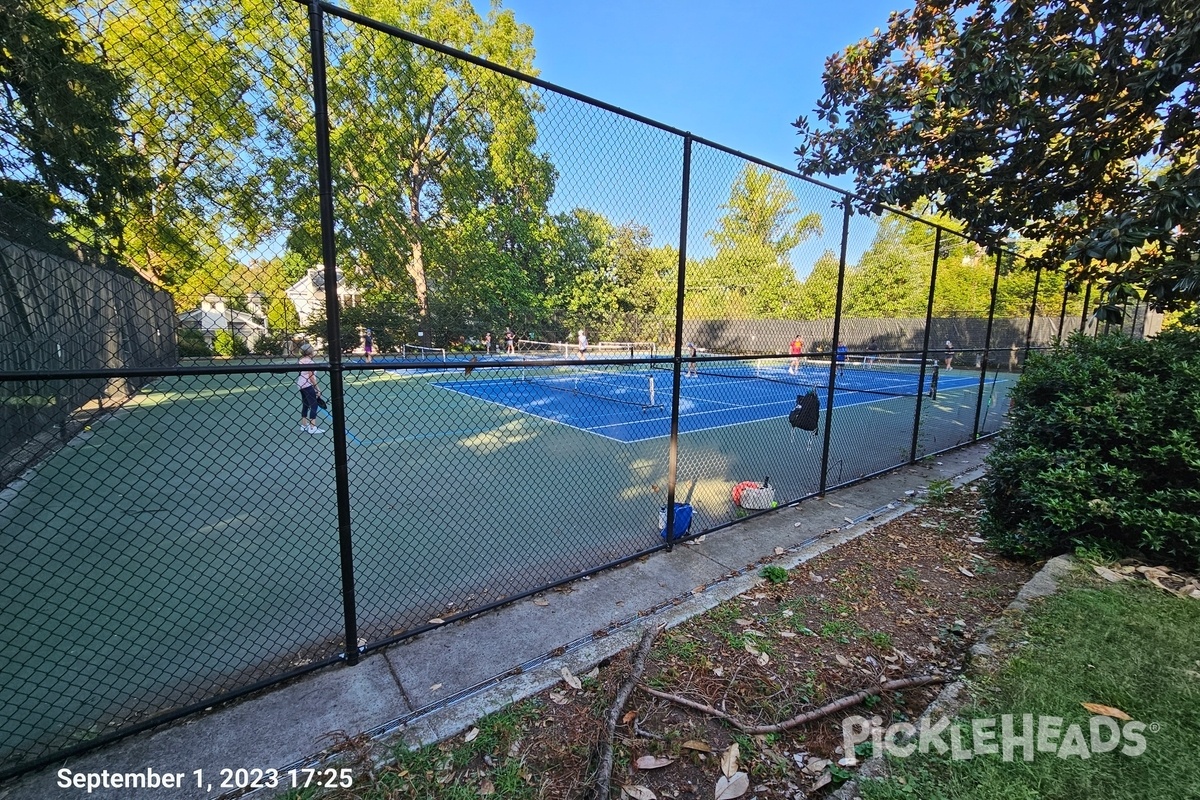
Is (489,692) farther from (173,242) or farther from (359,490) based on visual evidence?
(359,490)

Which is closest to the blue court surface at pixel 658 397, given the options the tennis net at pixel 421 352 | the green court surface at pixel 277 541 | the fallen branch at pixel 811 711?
the green court surface at pixel 277 541

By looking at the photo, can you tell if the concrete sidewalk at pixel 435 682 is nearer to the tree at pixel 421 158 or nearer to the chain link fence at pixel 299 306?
the chain link fence at pixel 299 306

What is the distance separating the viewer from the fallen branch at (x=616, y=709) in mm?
1765

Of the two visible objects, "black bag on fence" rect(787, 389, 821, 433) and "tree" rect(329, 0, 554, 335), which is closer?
"tree" rect(329, 0, 554, 335)

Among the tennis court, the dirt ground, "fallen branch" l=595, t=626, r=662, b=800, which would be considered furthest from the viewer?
the tennis court

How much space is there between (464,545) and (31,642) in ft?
8.64

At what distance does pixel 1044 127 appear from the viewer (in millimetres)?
4727

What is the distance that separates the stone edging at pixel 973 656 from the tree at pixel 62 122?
3.58m

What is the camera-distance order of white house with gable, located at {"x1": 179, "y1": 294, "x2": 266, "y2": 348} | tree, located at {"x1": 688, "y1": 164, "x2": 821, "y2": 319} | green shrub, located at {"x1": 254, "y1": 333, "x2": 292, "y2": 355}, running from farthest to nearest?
tree, located at {"x1": 688, "y1": 164, "x2": 821, "y2": 319}
green shrub, located at {"x1": 254, "y1": 333, "x2": 292, "y2": 355}
white house with gable, located at {"x1": 179, "y1": 294, "x2": 266, "y2": 348}

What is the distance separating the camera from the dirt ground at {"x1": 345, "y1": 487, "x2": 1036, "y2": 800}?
1.87 meters

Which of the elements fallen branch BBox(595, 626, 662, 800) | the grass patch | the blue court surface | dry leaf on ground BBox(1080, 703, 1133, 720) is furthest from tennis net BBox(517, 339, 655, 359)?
the blue court surface

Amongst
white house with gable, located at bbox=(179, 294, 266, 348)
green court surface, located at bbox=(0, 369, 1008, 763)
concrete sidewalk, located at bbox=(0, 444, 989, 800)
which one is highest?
white house with gable, located at bbox=(179, 294, 266, 348)

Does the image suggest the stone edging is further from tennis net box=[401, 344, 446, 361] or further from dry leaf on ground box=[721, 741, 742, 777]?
tennis net box=[401, 344, 446, 361]

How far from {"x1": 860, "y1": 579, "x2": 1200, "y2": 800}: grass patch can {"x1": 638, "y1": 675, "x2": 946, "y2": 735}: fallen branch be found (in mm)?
310
